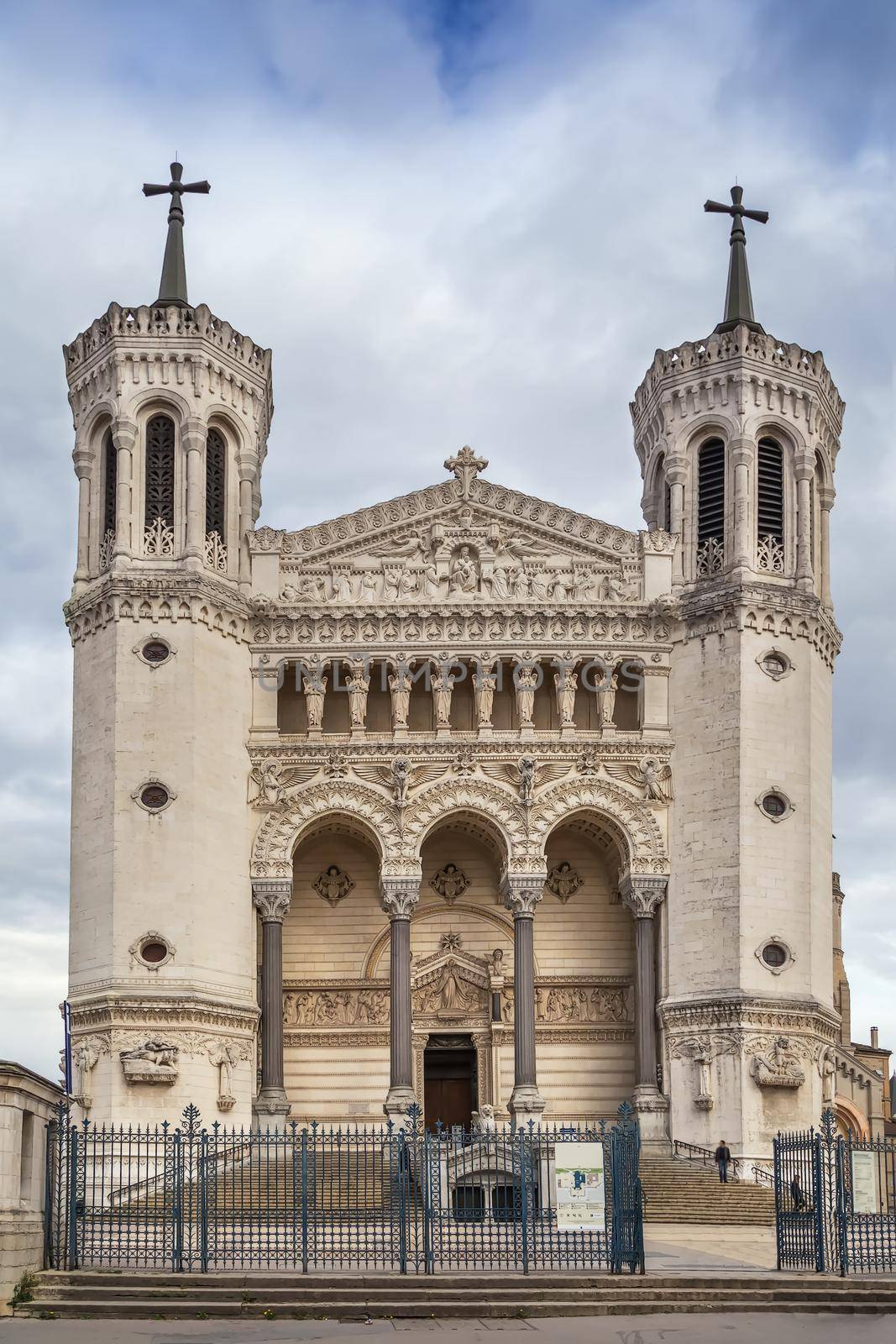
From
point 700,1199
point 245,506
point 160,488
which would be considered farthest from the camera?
point 245,506

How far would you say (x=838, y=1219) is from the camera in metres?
27.7

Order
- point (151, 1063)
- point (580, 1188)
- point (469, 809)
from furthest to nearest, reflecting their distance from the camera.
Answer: point (469, 809)
point (151, 1063)
point (580, 1188)

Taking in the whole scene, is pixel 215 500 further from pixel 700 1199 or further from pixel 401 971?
pixel 700 1199

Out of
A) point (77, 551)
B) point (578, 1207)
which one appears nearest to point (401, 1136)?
point (578, 1207)

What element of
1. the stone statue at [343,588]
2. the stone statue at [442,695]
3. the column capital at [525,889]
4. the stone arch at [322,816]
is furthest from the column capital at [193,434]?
the column capital at [525,889]

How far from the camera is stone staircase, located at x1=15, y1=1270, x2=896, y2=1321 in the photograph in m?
25.3

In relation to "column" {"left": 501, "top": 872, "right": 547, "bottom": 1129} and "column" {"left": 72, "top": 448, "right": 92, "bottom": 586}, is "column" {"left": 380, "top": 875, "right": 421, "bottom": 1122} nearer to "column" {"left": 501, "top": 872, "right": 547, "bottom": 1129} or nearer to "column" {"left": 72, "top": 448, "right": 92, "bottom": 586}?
"column" {"left": 501, "top": 872, "right": 547, "bottom": 1129}

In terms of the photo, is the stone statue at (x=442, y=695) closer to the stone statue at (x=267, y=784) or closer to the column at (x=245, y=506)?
the stone statue at (x=267, y=784)

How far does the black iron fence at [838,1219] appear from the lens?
27.9 meters

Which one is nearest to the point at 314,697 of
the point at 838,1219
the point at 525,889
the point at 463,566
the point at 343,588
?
the point at 343,588

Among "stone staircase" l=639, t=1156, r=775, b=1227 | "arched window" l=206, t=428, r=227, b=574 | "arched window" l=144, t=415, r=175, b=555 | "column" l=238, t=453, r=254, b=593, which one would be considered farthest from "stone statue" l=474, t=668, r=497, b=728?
"stone staircase" l=639, t=1156, r=775, b=1227

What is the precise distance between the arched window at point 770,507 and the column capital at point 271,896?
496 inches

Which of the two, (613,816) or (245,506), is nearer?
(613,816)

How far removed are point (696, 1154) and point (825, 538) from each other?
1436cm
